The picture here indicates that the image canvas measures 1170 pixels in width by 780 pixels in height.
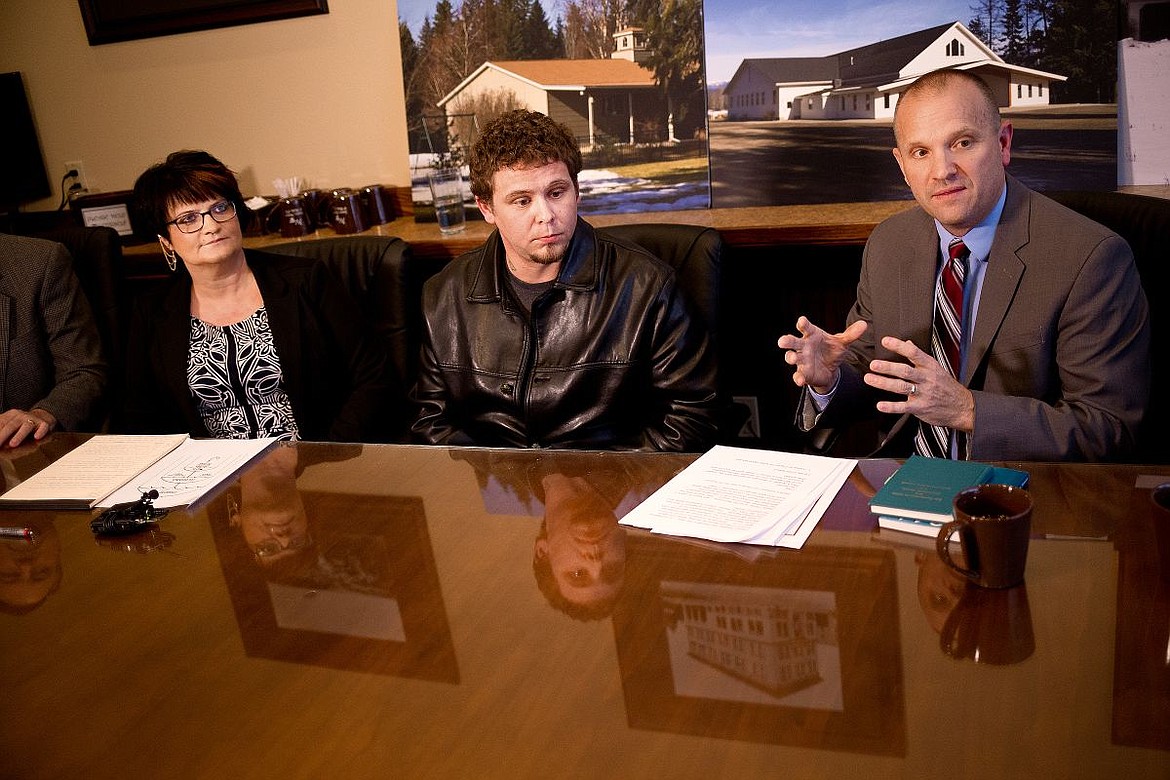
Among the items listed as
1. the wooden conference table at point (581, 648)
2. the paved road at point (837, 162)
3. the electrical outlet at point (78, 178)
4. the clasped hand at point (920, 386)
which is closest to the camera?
the wooden conference table at point (581, 648)

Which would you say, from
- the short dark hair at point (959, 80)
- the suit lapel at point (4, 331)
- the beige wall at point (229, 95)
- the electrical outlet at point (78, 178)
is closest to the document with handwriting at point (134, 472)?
the suit lapel at point (4, 331)

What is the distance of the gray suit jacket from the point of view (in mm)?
1647

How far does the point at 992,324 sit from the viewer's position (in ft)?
5.82

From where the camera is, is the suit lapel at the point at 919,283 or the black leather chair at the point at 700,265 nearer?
the suit lapel at the point at 919,283

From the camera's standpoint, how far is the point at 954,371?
189cm

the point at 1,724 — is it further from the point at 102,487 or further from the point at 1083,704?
the point at 1083,704

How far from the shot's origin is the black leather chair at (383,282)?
2648 mm

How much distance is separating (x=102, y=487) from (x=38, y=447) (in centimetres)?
44

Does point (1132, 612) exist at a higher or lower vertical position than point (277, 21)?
lower

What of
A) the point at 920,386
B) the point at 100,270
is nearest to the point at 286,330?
the point at 100,270

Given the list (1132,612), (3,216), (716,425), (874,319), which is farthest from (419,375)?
(3,216)

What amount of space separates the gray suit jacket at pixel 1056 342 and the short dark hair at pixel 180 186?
5.64ft

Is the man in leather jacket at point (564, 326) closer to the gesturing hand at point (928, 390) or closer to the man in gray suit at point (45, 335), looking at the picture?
the gesturing hand at point (928, 390)

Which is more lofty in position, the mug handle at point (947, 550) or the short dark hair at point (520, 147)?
the short dark hair at point (520, 147)
